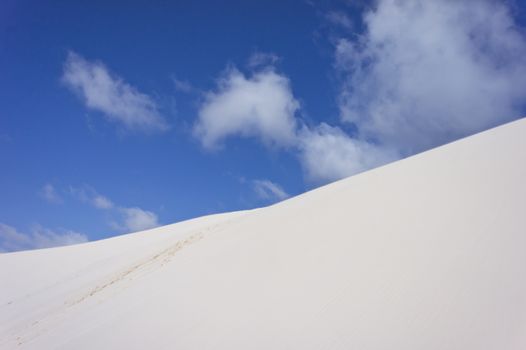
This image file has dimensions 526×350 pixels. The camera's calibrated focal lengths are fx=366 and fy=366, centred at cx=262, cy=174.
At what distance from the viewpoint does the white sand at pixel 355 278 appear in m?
5.13

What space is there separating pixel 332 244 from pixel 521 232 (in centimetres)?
362

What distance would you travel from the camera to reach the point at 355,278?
670 centimetres

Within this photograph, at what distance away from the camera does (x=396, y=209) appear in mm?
8633

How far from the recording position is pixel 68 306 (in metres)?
11.9

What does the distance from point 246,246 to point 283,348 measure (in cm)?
525

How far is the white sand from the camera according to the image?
5.13 m

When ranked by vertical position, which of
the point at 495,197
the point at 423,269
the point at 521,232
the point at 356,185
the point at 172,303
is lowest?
the point at 172,303

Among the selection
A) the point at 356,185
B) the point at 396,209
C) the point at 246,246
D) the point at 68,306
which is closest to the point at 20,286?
the point at 68,306

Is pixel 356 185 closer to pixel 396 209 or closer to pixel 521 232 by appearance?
pixel 396 209

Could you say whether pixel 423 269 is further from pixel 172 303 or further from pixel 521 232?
pixel 172 303

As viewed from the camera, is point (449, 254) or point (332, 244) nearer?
point (449, 254)

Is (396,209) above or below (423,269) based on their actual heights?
above

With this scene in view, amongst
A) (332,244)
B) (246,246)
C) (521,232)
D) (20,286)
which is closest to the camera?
(521,232)

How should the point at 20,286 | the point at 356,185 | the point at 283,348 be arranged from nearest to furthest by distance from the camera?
1. the point at 283,348
2. the point at 356,185
3. the point at 20,286
